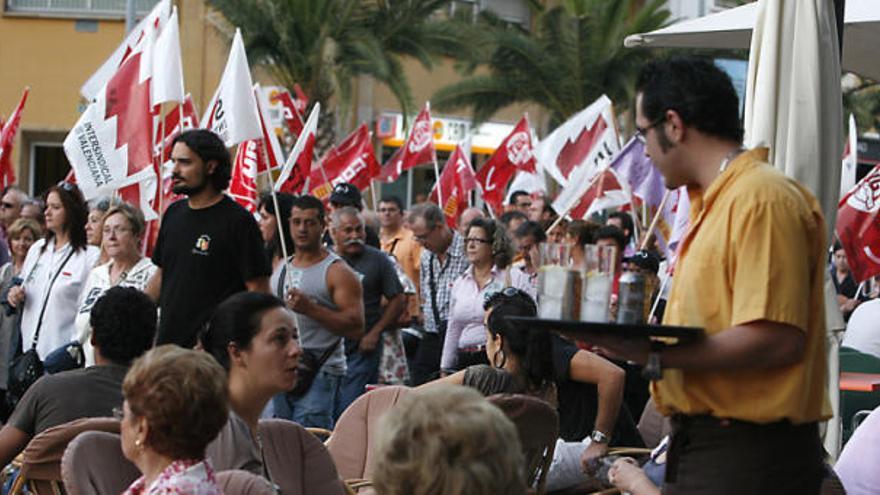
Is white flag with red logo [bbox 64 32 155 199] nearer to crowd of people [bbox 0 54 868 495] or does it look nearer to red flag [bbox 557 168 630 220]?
crowd of people [bbox 0 54 868 495]

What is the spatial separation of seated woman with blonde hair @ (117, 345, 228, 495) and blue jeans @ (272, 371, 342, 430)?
15.4 feet

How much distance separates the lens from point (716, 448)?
3.84 m

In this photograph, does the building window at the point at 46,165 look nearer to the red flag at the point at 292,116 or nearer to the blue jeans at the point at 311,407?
the red flag at the point at 292,116

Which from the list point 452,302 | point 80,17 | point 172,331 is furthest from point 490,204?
point 80,17

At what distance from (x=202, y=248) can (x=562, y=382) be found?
175 cm

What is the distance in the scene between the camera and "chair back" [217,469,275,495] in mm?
4656

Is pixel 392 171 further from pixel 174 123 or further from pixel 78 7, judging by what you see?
pixel 78 7

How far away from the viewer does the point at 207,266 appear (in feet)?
24.3

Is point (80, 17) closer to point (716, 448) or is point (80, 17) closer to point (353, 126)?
point (353, 126)

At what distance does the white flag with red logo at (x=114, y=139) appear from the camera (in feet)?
37.4

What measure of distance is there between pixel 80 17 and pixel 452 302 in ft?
82.5

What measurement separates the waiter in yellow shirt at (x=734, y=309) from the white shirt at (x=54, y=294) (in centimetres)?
649

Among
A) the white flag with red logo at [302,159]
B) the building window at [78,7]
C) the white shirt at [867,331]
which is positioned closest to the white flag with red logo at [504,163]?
the white flag with red logo at [302,159]

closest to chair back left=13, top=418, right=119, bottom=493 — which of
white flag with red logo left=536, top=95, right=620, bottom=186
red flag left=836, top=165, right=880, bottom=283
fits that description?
red flag left=836, top=165, right=880, bottom=283
